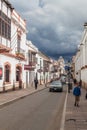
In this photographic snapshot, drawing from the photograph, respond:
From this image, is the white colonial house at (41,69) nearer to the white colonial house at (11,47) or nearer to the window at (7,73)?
the white colonial house at (11,47)

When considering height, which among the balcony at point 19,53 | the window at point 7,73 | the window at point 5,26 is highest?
the window at point 5,26

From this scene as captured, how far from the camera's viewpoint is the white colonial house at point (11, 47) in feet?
124

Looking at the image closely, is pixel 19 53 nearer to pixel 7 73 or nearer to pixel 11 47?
pixel 11 47

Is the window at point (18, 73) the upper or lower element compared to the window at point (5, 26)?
lower

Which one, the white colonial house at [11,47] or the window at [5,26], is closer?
the window at [5,26]

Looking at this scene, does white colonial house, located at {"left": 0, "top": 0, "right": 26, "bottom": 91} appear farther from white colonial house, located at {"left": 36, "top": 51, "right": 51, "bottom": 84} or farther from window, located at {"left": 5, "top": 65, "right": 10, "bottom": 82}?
white colonial house, located at {"left": 36, "top": 51, "right": 51, "bottom": 84}

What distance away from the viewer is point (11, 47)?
42.8 m

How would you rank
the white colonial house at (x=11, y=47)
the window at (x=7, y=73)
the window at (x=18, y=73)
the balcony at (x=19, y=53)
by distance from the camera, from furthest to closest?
the window at (x=18, y=73), the balcony at (x=19, y=53), the window at (x=7, y=73), the white colonial house at (x=11, y=47)

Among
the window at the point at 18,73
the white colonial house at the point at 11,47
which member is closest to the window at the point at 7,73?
the white colonial house at the point at 11,47

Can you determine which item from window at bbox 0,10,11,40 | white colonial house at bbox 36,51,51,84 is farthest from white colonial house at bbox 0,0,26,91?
white colonial house at bbox 36,51,51,84

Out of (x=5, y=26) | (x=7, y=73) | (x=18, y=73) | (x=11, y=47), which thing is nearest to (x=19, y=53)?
(x=18, y=73)

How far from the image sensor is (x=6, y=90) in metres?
41.0

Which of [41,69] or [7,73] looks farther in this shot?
[41,69]

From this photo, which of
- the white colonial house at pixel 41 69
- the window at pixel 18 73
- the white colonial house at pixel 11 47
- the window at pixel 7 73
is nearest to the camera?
the white colonial house at pixel 11 47
